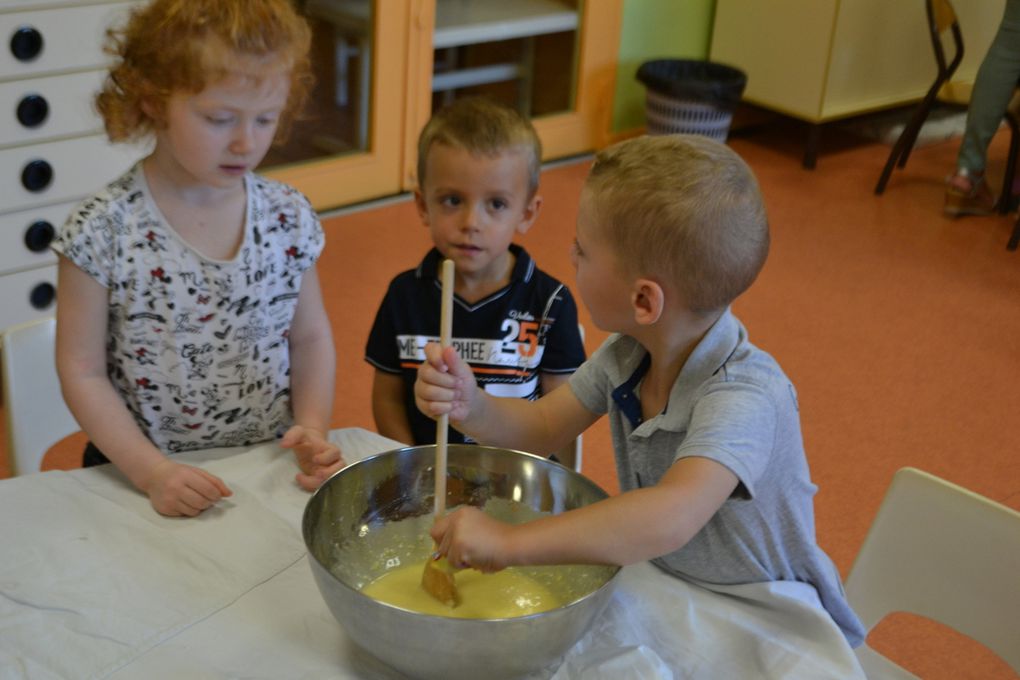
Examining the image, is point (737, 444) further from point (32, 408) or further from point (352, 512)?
point (32, 408)

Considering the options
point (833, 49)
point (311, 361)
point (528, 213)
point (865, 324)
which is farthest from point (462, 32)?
point (311, 361)

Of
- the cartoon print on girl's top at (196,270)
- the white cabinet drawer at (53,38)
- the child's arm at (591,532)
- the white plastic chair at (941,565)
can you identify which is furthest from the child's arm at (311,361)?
the white cabinet drawer at (53,38)

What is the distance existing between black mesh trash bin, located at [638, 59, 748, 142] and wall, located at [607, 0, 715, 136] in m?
0.09

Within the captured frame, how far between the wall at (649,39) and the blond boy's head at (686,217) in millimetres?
3055

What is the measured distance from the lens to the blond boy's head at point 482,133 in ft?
4.52

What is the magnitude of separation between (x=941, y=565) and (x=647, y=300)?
17.3 inches

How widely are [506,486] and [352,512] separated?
0.48 feet

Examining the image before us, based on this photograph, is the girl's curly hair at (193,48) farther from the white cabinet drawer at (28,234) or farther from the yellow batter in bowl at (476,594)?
the white cabinet drawer at (28,234)

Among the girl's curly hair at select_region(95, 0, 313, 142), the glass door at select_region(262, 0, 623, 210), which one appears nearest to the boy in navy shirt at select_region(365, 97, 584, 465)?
the girl's curly hair at select_region(95, 0, 313, 142)

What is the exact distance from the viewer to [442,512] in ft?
3.16

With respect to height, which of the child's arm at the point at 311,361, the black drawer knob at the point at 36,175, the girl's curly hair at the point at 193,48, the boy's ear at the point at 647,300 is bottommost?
the black drawer knob at the point at 36,175

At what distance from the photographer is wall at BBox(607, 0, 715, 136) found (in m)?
3.93

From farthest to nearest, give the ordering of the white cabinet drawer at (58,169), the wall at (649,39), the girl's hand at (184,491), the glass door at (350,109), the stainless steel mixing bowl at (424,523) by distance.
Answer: the wall at (649,39)
the glass door at (350,109)
the white cabinet drawer at (58,169)
the girl's hand at (184,491)
the stainless steel mixing bowl at (424,523)

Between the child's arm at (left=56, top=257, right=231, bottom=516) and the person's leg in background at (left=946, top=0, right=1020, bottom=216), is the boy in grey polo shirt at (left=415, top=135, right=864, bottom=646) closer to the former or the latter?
the child's arm at (left=56, top=257, right=231, bottom=516)
